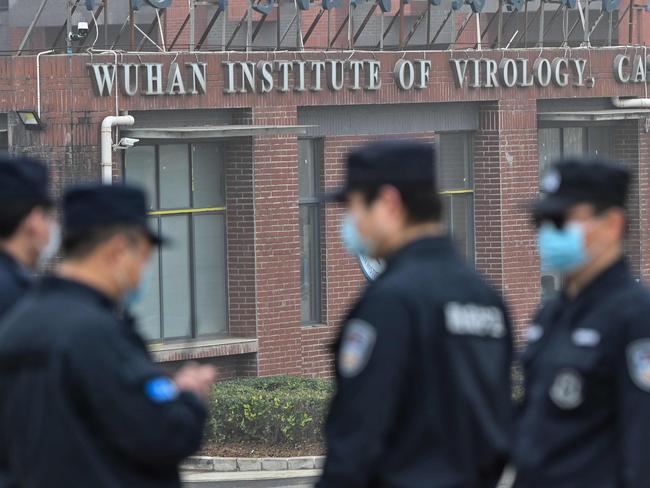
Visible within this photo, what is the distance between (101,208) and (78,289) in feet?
0.86

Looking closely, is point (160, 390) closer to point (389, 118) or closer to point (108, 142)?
point (108, 142)

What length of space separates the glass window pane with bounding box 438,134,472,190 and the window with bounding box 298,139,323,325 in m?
2.71

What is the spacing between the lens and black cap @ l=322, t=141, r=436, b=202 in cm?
510

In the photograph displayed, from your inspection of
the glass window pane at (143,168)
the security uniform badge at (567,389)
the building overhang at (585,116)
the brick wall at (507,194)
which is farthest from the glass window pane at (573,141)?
the security uniform badge at (567,389)

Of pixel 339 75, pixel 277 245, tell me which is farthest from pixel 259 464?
pixel 339 75

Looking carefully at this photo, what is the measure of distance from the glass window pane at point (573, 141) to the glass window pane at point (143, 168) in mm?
8454

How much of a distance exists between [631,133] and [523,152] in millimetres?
2714

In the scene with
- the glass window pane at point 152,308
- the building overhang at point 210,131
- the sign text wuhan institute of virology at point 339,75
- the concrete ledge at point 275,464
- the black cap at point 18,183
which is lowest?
the concrete ledge at point 275,464

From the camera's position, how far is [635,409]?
5129 mm

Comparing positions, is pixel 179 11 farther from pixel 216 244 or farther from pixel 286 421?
pixel 286 421

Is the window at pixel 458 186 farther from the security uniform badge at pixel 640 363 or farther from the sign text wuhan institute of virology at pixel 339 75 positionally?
the security uniform badge at pixel 640 363

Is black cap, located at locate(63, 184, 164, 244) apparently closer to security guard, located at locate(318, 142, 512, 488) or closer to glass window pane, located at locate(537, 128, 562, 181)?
Result: security guard, located at locate(318, 142, 512, 488)

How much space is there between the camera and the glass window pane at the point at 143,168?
21547mm

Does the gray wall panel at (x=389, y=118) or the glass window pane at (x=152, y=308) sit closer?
the glass window pane at (x=152, y=308)
